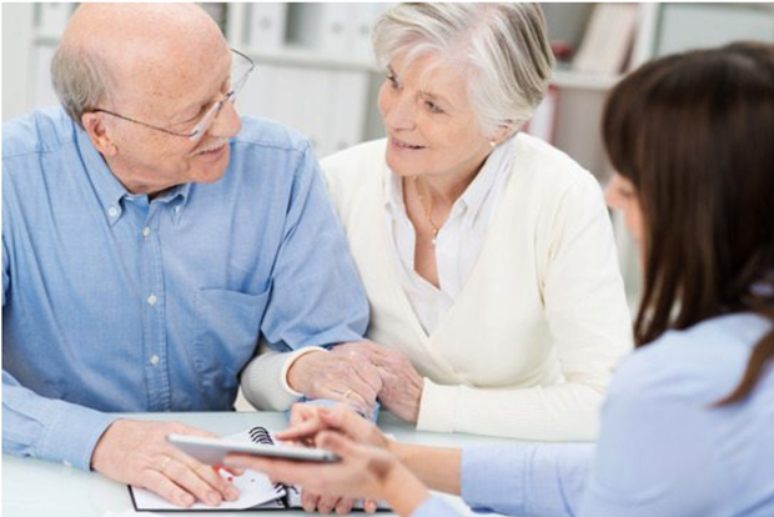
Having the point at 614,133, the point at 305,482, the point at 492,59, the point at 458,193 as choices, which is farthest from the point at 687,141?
the point at 458,193

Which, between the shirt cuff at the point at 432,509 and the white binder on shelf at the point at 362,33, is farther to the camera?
the white binder on shelf at the point at 362,33

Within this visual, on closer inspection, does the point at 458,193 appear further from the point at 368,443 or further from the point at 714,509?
the point at 714,509

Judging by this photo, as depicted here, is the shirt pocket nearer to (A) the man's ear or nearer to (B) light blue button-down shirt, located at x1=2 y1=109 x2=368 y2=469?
(B) light blue button-down shirt, located at x1=2 y1=109 x2=368 y2=469

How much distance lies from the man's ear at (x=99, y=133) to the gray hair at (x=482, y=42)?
18.2 inches

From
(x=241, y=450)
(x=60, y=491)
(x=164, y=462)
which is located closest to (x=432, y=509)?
(x=241, y=450)

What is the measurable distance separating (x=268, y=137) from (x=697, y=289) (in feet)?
3.27

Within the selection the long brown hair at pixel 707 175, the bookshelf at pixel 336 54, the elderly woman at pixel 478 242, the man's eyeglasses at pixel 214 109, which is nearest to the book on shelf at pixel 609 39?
the bookshelf at pixel 336 54

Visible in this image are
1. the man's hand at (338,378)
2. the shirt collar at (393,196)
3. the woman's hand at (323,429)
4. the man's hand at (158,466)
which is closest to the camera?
the woman's hand at (323,429)

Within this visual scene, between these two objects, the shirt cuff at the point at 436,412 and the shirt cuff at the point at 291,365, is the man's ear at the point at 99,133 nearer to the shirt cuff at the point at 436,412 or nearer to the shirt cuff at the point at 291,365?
the shirt cuff at the point at 291,365

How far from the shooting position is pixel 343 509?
1.46 m

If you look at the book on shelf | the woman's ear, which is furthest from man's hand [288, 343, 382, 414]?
the book on shelf

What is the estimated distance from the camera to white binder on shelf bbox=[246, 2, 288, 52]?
3.70m

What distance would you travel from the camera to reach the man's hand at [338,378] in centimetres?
173

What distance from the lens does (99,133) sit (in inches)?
69.1
